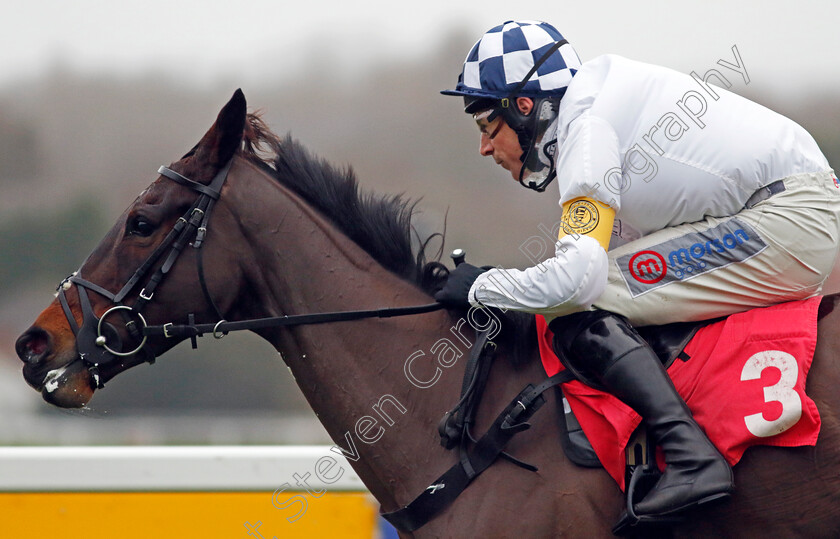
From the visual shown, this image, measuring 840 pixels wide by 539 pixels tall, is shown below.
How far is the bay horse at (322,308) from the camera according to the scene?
95.8 inches

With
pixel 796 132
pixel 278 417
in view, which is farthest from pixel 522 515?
pixel 278 417

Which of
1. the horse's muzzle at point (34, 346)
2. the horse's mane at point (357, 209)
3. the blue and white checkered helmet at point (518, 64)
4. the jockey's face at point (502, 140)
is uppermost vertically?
the blue and white checkered helmet at point (518, 64)

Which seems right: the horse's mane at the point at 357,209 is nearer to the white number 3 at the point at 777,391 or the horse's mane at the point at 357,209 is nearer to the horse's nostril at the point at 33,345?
the horse's nostril at the point at 33,345

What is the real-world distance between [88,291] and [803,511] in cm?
221

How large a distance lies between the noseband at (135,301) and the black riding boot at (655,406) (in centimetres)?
122

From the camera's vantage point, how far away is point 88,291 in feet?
8.39

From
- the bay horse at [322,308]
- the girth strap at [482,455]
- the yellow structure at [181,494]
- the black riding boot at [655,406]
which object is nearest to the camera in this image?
the black riding boot at [655,406]

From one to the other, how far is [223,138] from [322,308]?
66 centimetres

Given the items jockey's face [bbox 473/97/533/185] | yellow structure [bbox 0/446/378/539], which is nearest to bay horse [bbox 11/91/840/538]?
jockey's face [bbox 473/97/533/185]

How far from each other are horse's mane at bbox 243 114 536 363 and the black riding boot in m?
0.62

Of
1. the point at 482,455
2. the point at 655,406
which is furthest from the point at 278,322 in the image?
the point at 655,406

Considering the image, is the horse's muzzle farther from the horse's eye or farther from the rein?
the horse's eye

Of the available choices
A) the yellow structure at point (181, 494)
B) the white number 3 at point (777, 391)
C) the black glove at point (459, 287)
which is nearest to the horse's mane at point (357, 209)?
the black glove at point (459, 287)

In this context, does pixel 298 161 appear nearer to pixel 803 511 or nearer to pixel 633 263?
pixel 633 263
